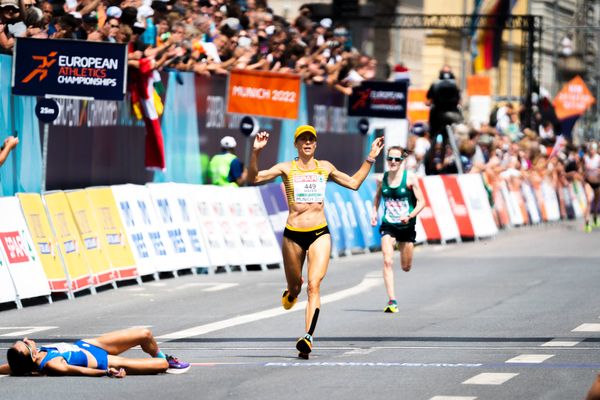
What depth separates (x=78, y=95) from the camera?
68.9 ft

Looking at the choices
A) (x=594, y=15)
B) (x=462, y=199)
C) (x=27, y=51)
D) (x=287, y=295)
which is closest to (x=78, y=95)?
(x=27, y=51)

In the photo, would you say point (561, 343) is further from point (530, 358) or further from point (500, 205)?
point (500, 205)

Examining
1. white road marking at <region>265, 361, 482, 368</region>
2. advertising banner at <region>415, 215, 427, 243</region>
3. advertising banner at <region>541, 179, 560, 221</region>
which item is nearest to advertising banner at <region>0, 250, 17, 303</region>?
white road marking at <region>265, 361, 482, 368</region>

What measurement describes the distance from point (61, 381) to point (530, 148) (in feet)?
101

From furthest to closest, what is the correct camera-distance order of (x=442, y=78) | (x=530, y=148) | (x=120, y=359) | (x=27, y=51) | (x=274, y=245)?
(x=530, y=148) < (x=442, y=78) < (x=274, y=245) < (x=27, y=51) < (x=120, y=359)

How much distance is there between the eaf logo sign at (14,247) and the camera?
61.4 feet

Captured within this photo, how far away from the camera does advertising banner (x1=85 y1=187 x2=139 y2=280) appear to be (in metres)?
21.1

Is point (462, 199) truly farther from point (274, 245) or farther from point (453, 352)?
point (453, 352)

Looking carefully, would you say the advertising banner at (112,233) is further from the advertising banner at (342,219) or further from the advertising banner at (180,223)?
the advertising banner at (342,219)

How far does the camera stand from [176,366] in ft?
41.4

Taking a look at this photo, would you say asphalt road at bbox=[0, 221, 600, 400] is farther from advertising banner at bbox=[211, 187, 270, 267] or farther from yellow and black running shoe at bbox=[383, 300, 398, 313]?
advertising banner at bbox=[211, 187, 270, 267]

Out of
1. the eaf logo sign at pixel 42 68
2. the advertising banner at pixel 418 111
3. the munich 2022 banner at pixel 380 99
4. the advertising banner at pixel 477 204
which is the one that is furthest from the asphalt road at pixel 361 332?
the advertising banner at pixel 418 111

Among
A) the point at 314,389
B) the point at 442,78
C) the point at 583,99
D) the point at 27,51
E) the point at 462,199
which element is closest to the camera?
the point at 314,389

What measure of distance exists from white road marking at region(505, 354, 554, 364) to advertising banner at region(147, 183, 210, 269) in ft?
32.6
